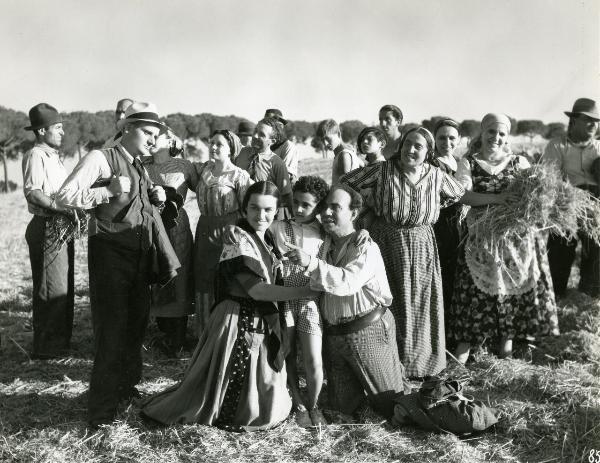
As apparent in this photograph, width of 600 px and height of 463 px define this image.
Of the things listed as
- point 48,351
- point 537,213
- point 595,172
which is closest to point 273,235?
point 537,213

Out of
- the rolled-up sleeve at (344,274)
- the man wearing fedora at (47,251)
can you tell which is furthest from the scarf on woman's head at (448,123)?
the man wearing fedora at (47,251)

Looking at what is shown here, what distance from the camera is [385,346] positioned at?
4.22m

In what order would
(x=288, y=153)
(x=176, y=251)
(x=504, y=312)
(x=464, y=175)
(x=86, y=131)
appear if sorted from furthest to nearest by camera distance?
(x=86, y=131) → (x=288, y=153) → (x=176, y=251) → (x=504, y=312) → (x=464, y=175)

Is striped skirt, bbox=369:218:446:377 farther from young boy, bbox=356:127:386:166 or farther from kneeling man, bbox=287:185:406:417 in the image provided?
young boy, bbox=356:127:386:166

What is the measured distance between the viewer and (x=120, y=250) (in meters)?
4.02

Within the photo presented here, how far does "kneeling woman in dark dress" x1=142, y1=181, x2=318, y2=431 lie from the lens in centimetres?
380

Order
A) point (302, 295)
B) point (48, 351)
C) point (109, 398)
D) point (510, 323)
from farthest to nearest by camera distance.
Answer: point (48, 351), point (510, 323), point (109, 398), point (302, 295)

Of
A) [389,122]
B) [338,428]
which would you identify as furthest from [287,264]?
[389,122]

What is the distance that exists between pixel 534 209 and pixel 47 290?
14.7 ft

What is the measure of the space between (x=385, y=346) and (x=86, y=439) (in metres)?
Answer: 2.09

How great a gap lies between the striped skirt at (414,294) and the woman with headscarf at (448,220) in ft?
1.98

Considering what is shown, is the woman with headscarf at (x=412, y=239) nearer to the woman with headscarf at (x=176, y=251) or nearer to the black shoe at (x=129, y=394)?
the woman with headscarf at (x=176, y=251)

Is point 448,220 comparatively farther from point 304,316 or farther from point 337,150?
point 304,316

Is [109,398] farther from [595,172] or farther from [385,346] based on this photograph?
[595,172]
